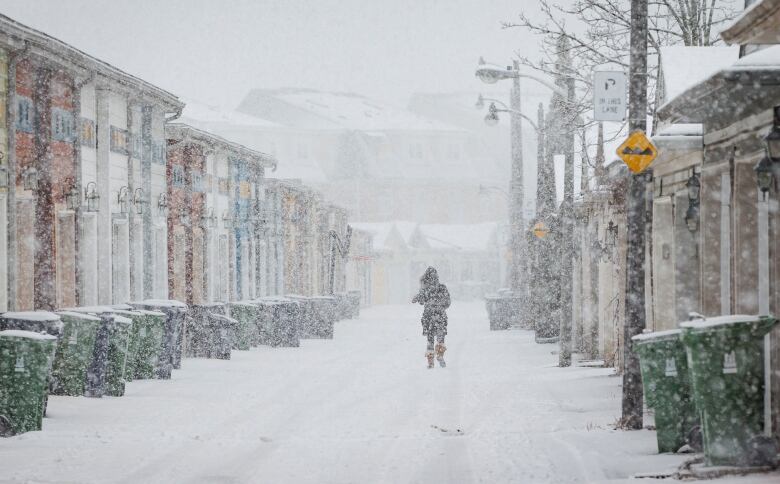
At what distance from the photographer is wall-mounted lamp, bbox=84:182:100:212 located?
71.0 feet

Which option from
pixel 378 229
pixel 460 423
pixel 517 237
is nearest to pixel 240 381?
pixel 460 423

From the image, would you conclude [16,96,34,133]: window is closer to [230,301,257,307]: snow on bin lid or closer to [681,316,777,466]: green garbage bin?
[230,301,257,307]: snow on bin lid

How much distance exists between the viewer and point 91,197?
2158 cm

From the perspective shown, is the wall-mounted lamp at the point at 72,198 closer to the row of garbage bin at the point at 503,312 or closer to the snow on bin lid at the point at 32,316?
the snow on bin lid at the point at 32,316

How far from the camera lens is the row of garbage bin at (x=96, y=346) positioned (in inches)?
497

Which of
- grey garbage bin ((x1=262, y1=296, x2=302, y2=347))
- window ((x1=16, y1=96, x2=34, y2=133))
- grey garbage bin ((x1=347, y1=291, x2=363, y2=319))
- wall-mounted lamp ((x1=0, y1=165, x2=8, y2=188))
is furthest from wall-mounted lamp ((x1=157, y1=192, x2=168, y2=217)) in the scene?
grey garbage bin ((x1=347, y1=291, x2=363, y2=319))

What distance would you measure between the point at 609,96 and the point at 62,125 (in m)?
9.77

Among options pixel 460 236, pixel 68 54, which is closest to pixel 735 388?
pixel 68 54

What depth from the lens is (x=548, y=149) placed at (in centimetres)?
3344

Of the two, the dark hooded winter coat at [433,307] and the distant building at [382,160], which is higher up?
the distant building at [382,160]

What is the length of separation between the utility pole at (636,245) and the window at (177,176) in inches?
644

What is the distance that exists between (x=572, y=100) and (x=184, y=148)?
9.76 m

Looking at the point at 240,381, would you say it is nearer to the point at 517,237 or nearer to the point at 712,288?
Result: the point at 712,288

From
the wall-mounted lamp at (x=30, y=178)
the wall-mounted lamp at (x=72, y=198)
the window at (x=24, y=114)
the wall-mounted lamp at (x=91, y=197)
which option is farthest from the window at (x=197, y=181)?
the wall-mounted lamp at (x=30, y=178)
